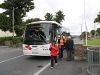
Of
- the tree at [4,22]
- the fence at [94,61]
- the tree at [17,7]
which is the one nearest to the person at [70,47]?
the fence at [94,61]

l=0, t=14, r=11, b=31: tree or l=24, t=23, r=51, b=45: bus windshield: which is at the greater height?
l=0, t=14, r=11, b=31: tree

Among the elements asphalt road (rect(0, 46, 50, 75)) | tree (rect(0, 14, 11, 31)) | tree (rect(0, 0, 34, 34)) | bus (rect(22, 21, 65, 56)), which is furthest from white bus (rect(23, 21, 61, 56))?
tree (rect(0, 0, 34, 34))

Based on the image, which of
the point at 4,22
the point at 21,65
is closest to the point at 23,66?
the point at 21,65

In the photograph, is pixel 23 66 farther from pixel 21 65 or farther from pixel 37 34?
pixel 37 34

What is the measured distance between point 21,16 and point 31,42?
130ft

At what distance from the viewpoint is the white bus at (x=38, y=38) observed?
72.0 ft

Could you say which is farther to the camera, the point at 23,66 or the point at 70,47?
the point at 70,47

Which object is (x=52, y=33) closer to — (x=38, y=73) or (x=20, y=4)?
(x=38, y=73)

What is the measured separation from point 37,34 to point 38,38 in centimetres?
35

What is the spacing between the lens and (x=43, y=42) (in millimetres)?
21938

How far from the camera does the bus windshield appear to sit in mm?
22062

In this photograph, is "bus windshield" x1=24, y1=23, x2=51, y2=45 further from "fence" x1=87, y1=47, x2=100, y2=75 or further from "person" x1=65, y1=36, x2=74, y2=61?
"fence" x1=87, y1=47, x2=100, y2=75

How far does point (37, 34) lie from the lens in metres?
22.4

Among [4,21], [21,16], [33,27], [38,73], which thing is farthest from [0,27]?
[38,73]
